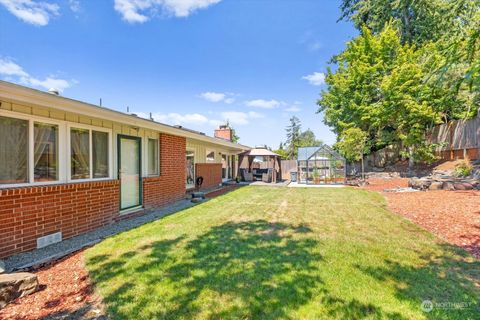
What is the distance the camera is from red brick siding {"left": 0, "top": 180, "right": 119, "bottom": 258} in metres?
4.01

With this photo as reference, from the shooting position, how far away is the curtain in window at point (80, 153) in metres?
5.30

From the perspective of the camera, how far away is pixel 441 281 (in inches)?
122

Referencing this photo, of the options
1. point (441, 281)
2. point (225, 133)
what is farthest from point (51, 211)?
point (225, 133)

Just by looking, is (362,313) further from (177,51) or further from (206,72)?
(206,72)

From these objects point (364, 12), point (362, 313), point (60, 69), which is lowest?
point (362, 313)

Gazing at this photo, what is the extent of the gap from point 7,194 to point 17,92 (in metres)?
1.71

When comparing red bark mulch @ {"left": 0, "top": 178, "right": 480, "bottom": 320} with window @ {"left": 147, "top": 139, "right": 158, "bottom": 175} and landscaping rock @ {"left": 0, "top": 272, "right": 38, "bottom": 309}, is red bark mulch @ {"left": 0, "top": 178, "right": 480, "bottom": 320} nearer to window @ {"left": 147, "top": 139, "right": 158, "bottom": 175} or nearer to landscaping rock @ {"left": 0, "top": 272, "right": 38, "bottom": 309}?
landscaping rock @ {"left": 0, "top": 272, "right": 38, "bottom": 309}

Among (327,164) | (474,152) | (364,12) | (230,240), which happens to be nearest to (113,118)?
(230,240)

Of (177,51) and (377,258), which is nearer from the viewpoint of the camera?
(377,258)

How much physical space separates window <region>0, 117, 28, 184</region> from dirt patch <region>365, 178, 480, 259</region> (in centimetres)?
807

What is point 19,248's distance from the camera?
4164 mm

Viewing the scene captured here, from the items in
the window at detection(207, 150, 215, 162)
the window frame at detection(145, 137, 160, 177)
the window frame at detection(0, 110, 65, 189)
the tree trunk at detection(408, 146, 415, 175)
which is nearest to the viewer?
the window frame at detection(0, 110, 65, 189)

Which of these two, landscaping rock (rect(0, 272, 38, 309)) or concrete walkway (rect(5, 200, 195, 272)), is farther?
concrete walkway (rect(5, 200, 195, 272))

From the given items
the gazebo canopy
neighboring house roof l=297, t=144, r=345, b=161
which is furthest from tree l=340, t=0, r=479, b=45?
the gazebo canopy
